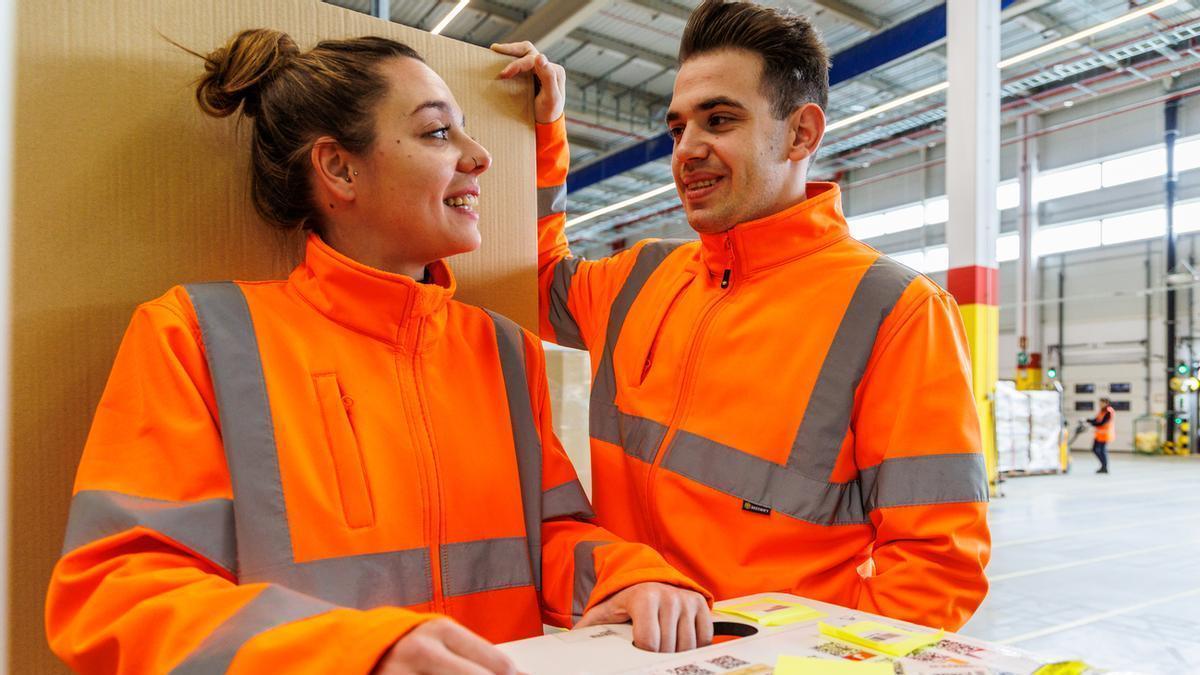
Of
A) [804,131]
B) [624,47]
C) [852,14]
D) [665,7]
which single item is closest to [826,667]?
[804,131]

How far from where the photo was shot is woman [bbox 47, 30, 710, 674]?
92 cm

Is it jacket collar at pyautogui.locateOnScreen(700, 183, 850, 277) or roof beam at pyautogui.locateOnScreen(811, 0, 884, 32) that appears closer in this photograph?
jacket collar at pyautogui.locateOnScreen(700, 183, 850, 277)

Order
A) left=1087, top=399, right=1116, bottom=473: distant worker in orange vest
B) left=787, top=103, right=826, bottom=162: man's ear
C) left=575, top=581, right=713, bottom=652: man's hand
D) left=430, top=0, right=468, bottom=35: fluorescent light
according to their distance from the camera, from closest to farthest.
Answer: left=575, top=581, right=713, bottom=652: man's hand
left=787, top=103, right=826, bottom=162: man's ear
left=430, top=0, right=468, bottom=35: fluorescent light
left=1087, top=399, right=1116, bottom=473: distant worker in orange vest

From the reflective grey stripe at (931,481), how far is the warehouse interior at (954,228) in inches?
9.9

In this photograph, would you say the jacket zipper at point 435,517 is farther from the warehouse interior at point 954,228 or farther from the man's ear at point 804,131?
the man's ear at point 804,131

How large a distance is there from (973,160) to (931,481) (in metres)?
6.60

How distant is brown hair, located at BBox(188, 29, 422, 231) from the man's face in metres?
0.69

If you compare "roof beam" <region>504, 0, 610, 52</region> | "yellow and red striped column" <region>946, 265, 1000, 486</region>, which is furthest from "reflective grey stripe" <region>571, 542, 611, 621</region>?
"roof beam" <region>504, 0, 610, 52</region>

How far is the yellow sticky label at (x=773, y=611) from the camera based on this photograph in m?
1.08

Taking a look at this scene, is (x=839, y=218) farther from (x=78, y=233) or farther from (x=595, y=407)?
(x=78, y=233)

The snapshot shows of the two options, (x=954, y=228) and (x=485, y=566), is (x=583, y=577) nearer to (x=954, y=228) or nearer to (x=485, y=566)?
(x=485, y=566)

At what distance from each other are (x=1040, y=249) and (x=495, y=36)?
13437 millimetres

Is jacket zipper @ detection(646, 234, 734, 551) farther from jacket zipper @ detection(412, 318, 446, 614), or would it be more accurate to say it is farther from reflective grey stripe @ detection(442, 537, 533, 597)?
jacket zipper @ detection(412, 318, 446, 614)

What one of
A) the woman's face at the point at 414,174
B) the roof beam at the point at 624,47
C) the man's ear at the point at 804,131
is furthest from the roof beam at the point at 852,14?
the woman's face at the point at 414,174
